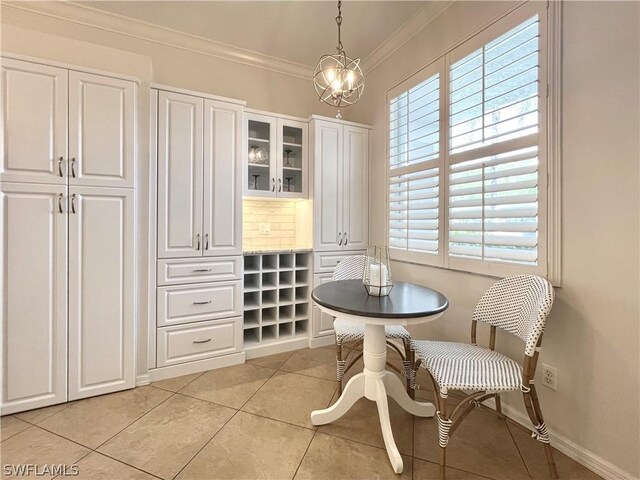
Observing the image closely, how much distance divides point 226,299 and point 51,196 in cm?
140

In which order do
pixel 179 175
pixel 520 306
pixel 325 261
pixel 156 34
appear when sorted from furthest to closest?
pixel 325 261, pixel 156 34, pixel 179 175, pixel 520 306

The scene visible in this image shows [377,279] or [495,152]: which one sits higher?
[495,152]

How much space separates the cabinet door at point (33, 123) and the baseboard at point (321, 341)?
7.82 feet

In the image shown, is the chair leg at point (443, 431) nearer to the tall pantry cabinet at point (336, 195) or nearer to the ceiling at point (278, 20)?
the tall pantry cabinet at point (336, 195)

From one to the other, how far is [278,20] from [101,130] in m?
1.72

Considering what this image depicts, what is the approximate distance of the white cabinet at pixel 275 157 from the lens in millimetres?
2816

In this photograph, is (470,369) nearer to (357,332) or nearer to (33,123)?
(357,332)

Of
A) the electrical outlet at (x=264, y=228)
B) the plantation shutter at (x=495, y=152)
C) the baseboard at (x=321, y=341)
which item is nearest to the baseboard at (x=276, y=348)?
the baseboard at (x=321, y=341)

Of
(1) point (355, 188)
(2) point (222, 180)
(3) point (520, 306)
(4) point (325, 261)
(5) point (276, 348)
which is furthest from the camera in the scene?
(1) point (355, 188)

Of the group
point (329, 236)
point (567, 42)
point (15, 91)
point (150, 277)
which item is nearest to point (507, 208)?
point (567, 42)

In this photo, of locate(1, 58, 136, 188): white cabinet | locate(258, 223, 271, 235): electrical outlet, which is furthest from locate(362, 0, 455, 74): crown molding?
locate(1, 58, 136, 188): white cabinet

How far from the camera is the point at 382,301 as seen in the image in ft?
5.07

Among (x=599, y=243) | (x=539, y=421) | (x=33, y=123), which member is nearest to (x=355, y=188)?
(x=599, y=243)

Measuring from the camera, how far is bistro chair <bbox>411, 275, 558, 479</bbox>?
53.7 inches
